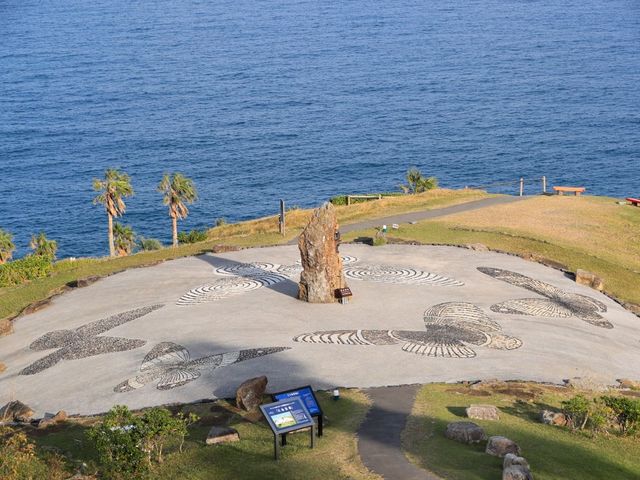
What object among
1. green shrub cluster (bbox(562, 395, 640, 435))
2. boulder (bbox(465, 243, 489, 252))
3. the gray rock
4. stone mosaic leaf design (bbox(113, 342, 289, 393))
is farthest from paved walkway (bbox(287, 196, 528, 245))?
→ the gray rock

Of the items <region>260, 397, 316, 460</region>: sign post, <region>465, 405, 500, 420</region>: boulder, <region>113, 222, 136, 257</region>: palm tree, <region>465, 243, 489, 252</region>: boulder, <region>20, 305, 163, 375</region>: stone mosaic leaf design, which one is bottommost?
<region>113, 222, 136, 257</region>: palm tree

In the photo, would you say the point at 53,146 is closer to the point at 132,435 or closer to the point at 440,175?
the point at 440,175

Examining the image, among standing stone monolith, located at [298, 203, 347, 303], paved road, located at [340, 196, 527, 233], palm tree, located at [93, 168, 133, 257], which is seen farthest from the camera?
palm tree, located at [93, 168, 133, 257]

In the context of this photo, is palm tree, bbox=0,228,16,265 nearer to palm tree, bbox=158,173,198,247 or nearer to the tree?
palm tree, bbox=158,173,198,247

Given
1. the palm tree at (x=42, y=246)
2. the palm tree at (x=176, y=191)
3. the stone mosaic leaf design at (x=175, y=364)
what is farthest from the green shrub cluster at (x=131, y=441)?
the palm tree at (x=176, y=191)

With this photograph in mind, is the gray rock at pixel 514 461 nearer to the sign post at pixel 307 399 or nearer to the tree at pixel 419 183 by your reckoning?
the sign post at pixel 307 399
